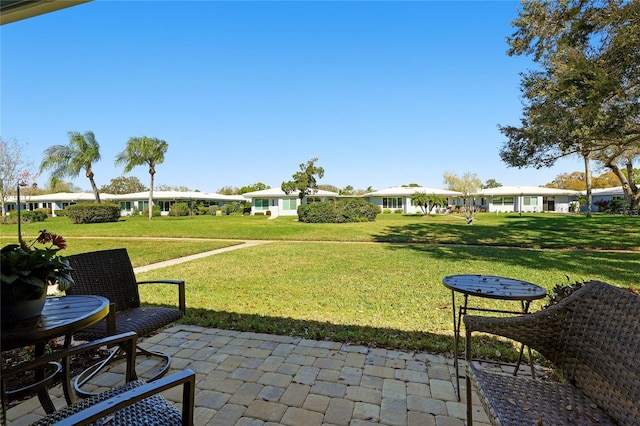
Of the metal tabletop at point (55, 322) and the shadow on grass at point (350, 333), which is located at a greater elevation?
the metal tabletop at point (55, 322)

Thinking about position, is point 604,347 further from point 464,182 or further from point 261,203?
point 464,182

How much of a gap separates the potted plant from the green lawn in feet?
7.57

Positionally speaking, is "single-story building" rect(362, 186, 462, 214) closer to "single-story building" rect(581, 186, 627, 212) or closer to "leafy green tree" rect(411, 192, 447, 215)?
"leafy green tree" rect(411, 192, 447, 215)

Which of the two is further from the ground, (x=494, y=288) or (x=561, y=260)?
(x=494, y=288)

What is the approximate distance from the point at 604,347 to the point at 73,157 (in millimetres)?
35210

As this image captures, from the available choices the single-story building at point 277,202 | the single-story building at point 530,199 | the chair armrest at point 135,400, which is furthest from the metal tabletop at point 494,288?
the single-story building at point 530,199

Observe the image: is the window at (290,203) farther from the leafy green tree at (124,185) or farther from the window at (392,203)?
the leafy green tree at (124,185)

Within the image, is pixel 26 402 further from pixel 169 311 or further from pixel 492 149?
pixel 492 149

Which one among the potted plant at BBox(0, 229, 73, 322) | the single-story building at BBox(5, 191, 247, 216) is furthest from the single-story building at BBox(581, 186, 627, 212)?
the potted plant at BBox(0, 229, 73, 322)

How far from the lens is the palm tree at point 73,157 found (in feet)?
90.6

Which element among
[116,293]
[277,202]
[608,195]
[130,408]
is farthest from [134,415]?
[608,195]

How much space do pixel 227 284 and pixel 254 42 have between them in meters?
6.86

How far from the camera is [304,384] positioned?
247 centimetres

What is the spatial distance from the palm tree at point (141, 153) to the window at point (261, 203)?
10993 mm
